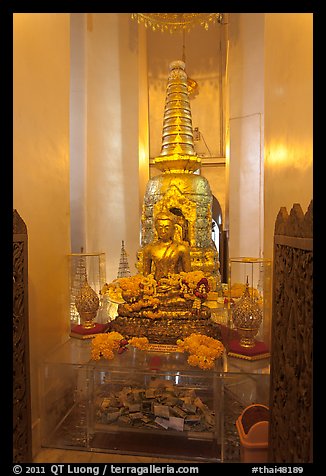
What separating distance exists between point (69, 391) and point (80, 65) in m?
5.83

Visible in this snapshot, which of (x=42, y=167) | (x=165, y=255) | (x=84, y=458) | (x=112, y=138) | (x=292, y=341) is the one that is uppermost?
(x=112, y=138)

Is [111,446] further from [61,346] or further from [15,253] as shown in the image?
[15,253]

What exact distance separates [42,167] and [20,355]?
169cm

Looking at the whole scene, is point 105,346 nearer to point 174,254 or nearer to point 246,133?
point 174,254

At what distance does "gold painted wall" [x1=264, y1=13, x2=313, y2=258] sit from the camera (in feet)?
6.79

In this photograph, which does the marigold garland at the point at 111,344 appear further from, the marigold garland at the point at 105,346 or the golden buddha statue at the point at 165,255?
the golden buddha statue at the point at 165,255

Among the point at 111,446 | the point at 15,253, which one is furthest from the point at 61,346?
the point at 15,253

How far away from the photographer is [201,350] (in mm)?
2805

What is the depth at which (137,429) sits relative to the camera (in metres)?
2.70

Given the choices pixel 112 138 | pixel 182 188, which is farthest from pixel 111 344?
pixel 112 138

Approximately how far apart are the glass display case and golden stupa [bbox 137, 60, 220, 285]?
3.65 metres

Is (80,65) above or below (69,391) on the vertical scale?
above
